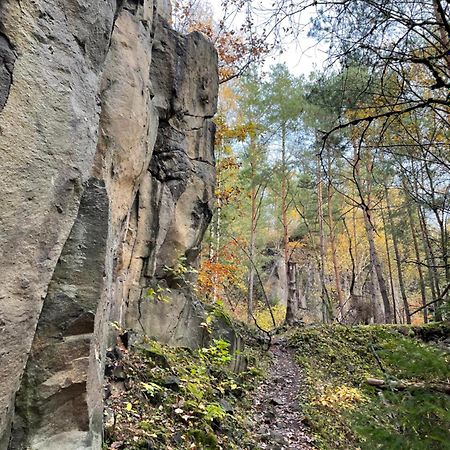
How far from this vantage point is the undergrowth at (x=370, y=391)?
2523mm

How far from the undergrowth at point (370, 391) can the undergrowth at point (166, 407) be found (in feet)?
5.12

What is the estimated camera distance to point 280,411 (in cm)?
682

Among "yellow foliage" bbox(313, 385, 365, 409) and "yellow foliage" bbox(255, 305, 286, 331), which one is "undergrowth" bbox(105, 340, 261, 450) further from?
"yellow foliage" bbox(255, 305, 286, 331)

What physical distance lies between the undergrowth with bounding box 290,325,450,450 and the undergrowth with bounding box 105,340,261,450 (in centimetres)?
156

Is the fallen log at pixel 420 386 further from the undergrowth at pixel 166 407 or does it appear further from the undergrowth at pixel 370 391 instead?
the undergrowth at pixel 166 407

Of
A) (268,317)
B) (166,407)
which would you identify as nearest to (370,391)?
(166,407)

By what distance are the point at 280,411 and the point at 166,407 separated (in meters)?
3.32

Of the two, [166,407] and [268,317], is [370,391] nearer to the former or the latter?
[166,407]

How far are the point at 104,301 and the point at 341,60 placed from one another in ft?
8.71

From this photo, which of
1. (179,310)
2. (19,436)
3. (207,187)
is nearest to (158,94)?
(207,187)

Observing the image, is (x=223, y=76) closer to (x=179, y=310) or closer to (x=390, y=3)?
(x=179, y=310)

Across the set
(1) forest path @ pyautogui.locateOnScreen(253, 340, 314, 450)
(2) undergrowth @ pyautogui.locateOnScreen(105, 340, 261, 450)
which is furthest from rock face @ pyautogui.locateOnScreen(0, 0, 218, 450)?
(1) forest path @ pyautogui.locateOnScreen(253, 340, 314, 450)

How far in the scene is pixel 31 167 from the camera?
6.39 feet

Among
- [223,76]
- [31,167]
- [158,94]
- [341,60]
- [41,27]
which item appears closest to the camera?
[31,167]
